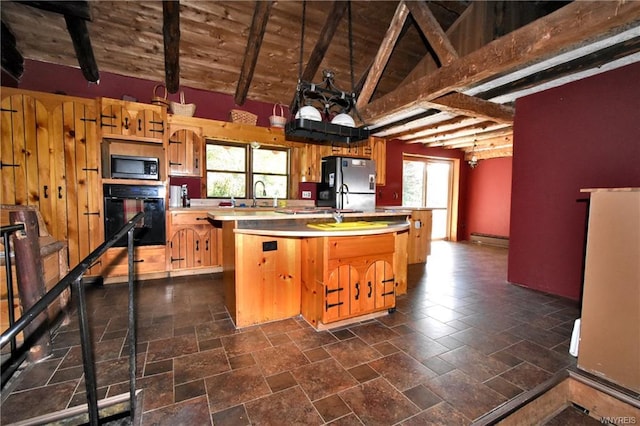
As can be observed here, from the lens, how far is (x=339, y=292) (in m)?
2.57

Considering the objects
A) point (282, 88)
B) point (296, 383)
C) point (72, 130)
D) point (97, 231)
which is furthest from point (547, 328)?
point (72, 130)

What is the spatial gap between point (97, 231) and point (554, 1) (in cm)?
622

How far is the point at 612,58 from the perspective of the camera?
2596 millimetres

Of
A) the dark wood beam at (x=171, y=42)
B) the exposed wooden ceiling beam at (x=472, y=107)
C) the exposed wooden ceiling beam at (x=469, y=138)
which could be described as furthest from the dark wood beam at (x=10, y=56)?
the exposed wooden ceiling beam at (x=469, y=138)

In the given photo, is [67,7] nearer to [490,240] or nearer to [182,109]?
[182,109]

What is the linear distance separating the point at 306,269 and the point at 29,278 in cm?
212

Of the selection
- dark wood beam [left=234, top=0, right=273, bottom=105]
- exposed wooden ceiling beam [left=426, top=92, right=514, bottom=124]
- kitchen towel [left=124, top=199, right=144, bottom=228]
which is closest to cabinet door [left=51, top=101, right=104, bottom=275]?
kitchen towel [left=124, top=199, right=144, bottom=228]

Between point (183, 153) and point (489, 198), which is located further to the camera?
point (489, 198)

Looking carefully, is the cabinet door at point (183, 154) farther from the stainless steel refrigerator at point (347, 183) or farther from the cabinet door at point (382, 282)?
the cabinet door at point (382, 282)

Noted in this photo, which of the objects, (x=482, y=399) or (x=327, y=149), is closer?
(x=482, y=399)

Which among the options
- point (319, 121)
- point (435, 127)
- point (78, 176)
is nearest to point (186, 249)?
point (78, 176)

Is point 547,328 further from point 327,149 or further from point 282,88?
point 282,88

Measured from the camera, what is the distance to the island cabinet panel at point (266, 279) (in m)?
2.58

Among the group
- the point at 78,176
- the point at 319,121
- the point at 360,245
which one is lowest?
the point at 360,245
